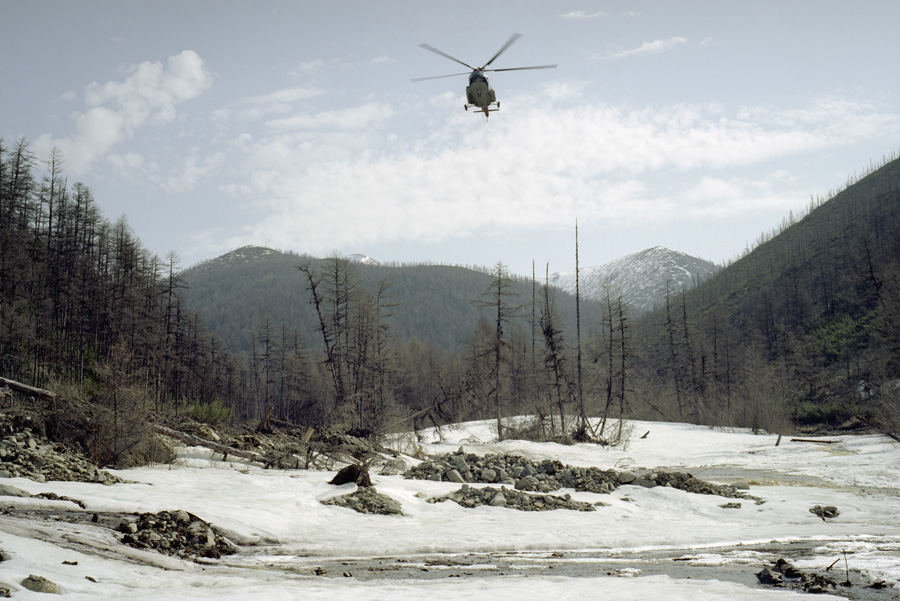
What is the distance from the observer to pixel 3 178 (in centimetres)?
4447

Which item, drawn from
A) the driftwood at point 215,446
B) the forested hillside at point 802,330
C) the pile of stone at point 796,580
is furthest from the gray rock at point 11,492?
the forested hillside at point 802,330

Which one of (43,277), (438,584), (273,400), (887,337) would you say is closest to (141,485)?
(438,584)

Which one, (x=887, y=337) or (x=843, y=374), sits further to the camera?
(x=843, y=374)

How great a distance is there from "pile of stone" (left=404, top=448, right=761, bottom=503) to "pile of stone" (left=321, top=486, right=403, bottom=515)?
15.3 feet

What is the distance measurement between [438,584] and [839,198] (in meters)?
146

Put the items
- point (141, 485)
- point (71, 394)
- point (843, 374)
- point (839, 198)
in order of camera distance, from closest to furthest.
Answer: point (141, 485), point (71, 394), point (843, 374), point (839, 198)

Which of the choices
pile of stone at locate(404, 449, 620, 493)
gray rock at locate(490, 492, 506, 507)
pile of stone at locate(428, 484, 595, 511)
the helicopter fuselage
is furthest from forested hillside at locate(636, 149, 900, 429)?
the helicopter fuselage

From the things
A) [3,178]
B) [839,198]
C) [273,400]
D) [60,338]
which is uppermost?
[839,198]

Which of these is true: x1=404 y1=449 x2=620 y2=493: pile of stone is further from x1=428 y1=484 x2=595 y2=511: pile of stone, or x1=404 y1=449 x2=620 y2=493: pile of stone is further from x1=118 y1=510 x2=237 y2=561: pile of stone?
x1=118 y1=510 x2=237 y2=561: pile of stone

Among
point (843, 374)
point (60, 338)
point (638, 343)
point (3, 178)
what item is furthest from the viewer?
point (638, 343)

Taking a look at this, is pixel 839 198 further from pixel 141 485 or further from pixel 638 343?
pixel 141 485

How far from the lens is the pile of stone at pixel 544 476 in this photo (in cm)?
1681

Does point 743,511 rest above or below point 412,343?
below

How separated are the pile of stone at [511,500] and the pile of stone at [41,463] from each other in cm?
726
